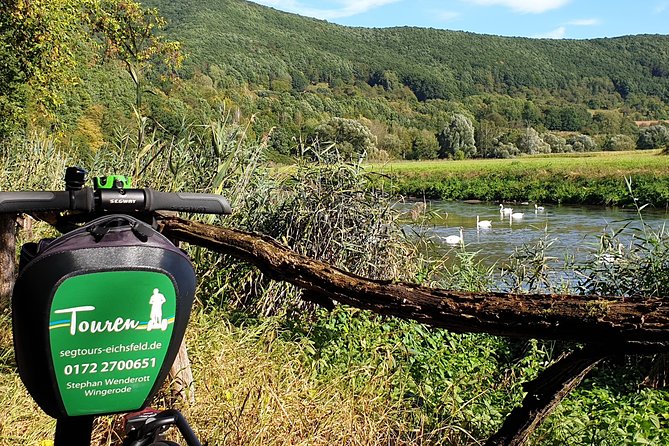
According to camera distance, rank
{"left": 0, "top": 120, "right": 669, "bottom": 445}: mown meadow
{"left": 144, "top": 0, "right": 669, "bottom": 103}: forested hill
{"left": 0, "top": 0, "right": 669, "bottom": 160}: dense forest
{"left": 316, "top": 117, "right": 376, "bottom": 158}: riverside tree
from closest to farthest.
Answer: {"left": 0, "top": 120, "right": 669, "bottom": 445}: mown meadow → {"left": 316, "top": 117, "right": 376, "bottom": 158}: riverside tree → {"left": 0, "top": 0, "right": 669, "bottom": 160}: dense forest → {"left": 144, "top": 0, "right": 669, "bottom": 103}: forested hill

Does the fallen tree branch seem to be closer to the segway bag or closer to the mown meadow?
the mown meadow

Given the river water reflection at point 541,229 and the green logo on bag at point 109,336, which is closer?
the green logo on bag at point 109,336

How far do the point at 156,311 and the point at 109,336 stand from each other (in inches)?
3.4

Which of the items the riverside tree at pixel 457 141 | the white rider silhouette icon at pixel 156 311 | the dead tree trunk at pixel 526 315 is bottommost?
the riverside tree at pixel 457 141

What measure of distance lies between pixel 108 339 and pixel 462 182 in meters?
31.3

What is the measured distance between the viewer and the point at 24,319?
3.81ft

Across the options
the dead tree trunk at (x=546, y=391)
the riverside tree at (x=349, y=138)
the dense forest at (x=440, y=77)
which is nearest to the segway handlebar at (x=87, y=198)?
the dead tree trunk at (x=546, y=391)

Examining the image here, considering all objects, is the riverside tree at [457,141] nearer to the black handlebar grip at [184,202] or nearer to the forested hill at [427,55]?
the forested hill at [427,55]

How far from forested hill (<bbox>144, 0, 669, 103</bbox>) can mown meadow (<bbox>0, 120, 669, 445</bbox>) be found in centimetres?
8451

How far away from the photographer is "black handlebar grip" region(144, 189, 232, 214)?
132 cm

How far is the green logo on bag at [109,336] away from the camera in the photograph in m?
1.16

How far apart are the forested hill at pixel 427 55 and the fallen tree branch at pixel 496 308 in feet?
287

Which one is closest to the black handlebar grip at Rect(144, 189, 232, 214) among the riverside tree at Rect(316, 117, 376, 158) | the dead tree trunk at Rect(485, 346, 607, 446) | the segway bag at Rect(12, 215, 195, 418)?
the segway bag at Rect(12, 215, 195, 418)

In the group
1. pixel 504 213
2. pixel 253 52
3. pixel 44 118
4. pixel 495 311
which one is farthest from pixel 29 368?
pixel 253 52
